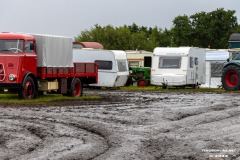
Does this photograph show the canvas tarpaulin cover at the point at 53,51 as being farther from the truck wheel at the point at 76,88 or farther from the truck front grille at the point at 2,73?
the truck front grille at the point at 2,73

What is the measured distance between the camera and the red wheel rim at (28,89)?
2850 cm

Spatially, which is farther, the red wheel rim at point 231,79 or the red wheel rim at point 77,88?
the red wheel rim at point 231,79

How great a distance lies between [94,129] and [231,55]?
1029 inches

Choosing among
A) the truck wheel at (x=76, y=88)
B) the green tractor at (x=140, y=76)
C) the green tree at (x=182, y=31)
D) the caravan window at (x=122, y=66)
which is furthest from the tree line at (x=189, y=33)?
the truck wheel at (x=76, y=88)

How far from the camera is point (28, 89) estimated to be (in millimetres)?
28875

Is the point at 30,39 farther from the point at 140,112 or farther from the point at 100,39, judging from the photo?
the point at 100,39

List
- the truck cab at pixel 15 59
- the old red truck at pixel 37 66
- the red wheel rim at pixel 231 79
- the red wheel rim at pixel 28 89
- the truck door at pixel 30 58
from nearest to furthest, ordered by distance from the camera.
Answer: the truck cab at pixel 15 59 < the old red truck at pixel 37 66 < the red wheel rim at pixel 28 89 < the truck door at pixel 30 58 < the red wheel rim at pixel 231 79

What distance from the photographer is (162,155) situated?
40.9 feet

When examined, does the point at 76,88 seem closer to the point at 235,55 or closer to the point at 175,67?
the point at 235,55

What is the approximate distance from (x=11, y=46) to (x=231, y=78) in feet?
54.0

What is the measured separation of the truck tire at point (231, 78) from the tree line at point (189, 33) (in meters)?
62.1

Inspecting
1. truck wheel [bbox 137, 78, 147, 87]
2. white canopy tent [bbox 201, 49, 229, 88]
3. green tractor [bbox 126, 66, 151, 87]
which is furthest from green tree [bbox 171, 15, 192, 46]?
white canopy tent [bbox 201, 49, 229, 88]

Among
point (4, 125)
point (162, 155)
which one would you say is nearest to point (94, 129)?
point (4, 125)

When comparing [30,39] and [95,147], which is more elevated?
[30,39]
